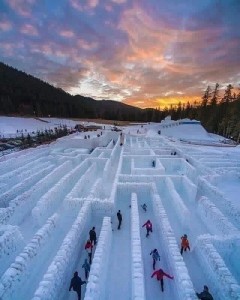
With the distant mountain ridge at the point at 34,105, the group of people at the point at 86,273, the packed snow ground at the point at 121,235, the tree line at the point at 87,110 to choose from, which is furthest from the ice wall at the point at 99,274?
the distant mountain ridge at the point at 34,105

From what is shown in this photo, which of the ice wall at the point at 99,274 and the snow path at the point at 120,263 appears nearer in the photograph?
the ice wall at the point at 99,274

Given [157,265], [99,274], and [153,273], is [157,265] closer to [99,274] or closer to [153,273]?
[153,273]

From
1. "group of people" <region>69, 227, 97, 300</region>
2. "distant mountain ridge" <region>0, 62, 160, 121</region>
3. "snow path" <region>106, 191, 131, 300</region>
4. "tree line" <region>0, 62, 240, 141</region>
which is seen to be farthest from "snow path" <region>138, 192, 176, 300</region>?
"distant mountain ridge" <region>0, 62, 160, 121</region>

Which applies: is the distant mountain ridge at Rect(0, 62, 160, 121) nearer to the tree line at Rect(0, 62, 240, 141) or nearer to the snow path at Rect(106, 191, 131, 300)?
the tree line at Rect(0, 62, 240, 141)

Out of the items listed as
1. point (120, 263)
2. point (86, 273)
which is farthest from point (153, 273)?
point (86, 273)

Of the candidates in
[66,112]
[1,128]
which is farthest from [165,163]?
[66,112]

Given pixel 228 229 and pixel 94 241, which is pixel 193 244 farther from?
pixel 94 241

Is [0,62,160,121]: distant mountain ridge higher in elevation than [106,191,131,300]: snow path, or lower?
higher

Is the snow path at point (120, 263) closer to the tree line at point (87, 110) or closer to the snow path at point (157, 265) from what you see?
the snow path at point (157, 265)
